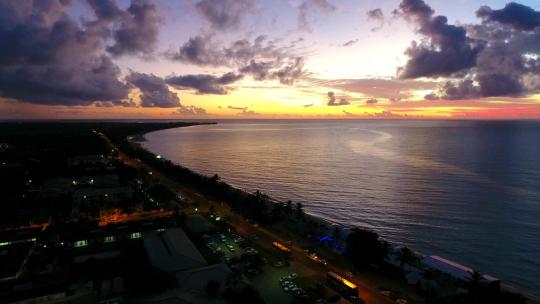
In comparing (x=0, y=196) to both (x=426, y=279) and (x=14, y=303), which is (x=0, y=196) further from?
(x=426, y=279)

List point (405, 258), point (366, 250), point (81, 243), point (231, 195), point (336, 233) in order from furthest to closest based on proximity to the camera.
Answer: point (231, 195)
point (336, 233)
point (81, 243)
point (366, 250)
point (405, 258)

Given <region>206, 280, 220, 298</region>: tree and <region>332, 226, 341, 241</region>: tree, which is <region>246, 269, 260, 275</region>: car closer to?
<region>206, 280, 220, 298</region>: tree

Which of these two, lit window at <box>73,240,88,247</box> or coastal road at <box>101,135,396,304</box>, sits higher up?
lit window at <box>73,240,88,247</box>

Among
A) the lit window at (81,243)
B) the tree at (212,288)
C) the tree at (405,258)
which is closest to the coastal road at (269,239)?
the tree at (405,258)

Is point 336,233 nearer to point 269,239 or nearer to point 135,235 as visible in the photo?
point 269,239

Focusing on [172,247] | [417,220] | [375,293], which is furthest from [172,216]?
[417,220]

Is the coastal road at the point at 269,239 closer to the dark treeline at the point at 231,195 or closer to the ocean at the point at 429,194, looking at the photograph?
the dark treeline at the point at 231,195

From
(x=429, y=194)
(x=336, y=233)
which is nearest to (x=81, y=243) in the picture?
(x=336, y=233)

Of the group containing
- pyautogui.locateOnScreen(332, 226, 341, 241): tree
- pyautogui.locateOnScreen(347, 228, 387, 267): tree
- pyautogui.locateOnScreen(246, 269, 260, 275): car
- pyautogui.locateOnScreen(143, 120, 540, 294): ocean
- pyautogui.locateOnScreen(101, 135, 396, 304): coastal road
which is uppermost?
pyautogui.locateOnScreen(347, 228, 387, 267): tree

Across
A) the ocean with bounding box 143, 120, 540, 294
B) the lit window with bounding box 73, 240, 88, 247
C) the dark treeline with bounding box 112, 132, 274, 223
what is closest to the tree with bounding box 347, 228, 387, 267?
the ocean with bounding box 143, 120, 540, 294

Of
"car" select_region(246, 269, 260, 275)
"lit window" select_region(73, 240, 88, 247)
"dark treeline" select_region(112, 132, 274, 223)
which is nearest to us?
"car" select_region(246, 269, 260, 275)
